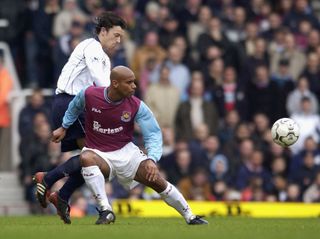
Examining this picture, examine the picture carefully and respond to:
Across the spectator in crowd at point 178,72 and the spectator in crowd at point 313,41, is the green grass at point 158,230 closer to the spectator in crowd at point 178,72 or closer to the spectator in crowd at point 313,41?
the spectator in crowd at point 178,72

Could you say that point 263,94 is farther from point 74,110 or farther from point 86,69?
point 74,110

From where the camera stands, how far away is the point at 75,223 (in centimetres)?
1484

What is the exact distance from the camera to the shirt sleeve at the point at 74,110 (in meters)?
13.8

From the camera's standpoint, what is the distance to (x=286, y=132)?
49.9 feet

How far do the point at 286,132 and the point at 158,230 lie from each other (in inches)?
99.8

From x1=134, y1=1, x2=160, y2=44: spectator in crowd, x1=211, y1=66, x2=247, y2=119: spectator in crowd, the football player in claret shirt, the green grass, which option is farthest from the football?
x1=134, y1=1, x2=160, y2=44: spectator in crowd

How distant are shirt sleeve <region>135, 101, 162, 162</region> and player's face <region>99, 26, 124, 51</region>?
3.47ft

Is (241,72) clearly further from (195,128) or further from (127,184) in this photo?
(127,184)

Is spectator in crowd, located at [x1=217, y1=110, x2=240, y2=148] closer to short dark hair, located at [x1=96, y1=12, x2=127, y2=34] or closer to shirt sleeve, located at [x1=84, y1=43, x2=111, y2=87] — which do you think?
short dark hair, located at [x1=96, y1=12, x2=127, y2=34]

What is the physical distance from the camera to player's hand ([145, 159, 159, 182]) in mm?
13438

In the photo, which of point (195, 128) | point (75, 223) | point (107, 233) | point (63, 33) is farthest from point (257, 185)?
point (107, 233)

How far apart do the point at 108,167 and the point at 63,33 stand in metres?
8.97

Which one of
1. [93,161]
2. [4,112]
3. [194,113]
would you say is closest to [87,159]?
[93,161]

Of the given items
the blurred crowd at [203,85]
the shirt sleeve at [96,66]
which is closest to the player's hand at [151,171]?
the shirt sleeve at [96,66]
